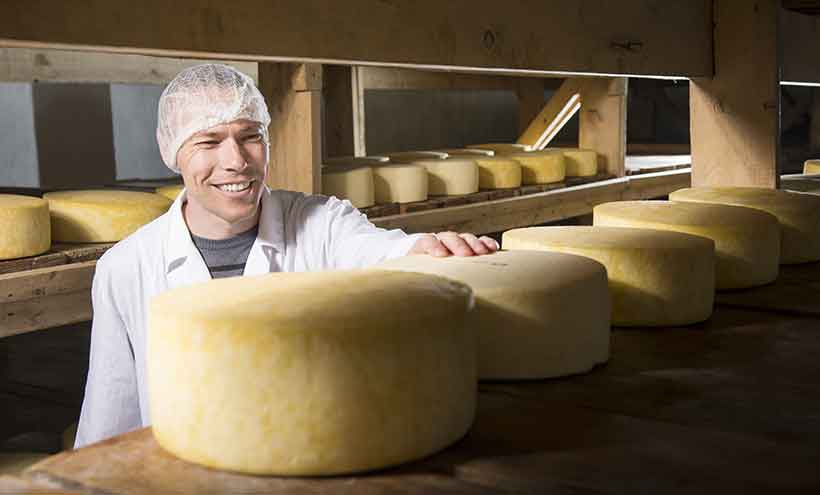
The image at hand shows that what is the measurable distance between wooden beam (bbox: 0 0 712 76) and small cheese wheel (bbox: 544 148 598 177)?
2.33m

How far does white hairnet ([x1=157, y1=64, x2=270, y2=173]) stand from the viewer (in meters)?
1.66

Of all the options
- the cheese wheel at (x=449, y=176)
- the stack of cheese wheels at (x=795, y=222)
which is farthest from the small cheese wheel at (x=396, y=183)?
the stack of cheese wheels at (x=795, y=222)

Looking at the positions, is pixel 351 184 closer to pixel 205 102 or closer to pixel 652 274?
pixel 205 102

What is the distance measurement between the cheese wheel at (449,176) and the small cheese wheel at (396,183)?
0.24 metres

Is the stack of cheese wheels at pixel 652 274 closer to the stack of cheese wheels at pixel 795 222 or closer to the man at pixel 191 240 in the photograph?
the man at pixel 191 240

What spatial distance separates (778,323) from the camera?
5.12 feet

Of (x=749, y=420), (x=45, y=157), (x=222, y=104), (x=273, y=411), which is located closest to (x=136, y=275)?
(x=222, y=104)

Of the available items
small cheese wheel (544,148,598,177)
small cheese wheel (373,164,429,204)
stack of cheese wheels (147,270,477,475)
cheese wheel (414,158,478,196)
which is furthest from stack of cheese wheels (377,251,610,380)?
small cheese wheel (544,148,598,177)

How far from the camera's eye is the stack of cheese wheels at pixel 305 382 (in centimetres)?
88

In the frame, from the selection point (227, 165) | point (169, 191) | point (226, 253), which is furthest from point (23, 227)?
point (227, 165)

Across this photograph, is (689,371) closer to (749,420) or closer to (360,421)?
(749,420)

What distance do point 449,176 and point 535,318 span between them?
290 centimetres

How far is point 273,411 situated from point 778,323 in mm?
991

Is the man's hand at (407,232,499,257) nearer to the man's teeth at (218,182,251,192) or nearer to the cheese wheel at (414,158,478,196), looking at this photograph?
the man's teeth at (218,182,251,192)
